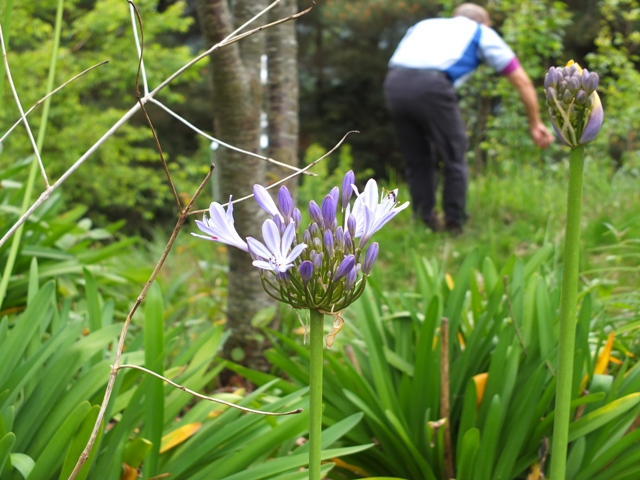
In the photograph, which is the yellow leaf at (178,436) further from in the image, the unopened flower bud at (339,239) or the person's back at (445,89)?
the person's back at (445,89)

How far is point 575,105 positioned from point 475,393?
0.78 metres

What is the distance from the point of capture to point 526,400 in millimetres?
1540

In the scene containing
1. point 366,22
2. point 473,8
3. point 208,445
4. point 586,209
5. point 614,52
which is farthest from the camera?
point 366,22

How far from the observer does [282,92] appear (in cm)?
341

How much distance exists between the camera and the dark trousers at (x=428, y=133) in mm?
5199

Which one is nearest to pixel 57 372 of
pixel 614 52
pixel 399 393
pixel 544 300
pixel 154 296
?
pixel 154 296

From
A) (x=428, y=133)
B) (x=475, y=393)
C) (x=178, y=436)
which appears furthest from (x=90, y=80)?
(x=475, y=393)

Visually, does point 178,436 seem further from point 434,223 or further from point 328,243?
point 434,223

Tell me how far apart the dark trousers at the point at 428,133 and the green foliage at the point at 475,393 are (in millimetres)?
3290

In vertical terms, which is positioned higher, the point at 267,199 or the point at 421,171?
the point at 267,199

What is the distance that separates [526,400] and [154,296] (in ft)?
3.04

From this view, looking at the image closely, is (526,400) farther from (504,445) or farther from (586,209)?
(586,209)

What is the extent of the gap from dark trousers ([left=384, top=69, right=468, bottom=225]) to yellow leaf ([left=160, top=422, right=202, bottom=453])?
13.0 feet

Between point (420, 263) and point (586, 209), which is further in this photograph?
point (586, 209)
